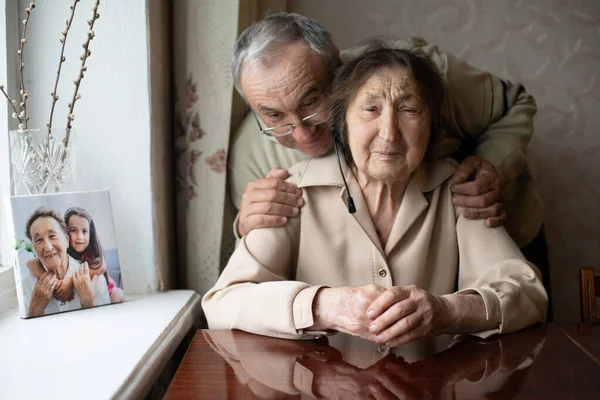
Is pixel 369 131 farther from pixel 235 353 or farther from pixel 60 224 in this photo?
pixel 60 224

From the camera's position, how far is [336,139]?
1.49 meters

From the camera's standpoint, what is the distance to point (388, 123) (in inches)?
52.4

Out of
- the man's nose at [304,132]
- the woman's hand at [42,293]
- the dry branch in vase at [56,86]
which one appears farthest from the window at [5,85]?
the man's nose at [304,132]

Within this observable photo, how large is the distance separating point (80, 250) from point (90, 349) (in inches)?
12.3

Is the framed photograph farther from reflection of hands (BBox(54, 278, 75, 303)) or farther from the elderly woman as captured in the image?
the elderly woman

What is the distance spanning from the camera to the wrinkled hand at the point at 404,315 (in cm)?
113

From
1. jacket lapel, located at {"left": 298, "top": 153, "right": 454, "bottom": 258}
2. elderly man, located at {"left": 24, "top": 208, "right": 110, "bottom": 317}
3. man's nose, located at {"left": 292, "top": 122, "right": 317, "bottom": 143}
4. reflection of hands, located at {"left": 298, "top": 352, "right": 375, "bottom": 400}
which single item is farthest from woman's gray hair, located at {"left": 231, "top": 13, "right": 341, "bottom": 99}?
reflection of hands, located at {"left": 298, "top": 352, "right": 375, "bottom": 400}

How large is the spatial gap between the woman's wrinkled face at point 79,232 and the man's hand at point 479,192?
870 mm

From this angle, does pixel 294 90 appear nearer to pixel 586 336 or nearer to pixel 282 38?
pixel 282 38

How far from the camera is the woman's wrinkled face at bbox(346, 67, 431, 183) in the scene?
4.42ft

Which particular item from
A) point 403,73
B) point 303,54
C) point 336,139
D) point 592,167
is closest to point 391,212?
point 336,139

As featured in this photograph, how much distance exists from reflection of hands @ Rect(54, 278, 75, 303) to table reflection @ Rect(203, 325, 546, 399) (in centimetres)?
38

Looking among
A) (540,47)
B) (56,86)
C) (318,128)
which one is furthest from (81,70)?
(540,47)

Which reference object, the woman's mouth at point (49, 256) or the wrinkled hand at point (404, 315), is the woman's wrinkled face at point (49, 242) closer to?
the woman's mouth at point (49, 256)
